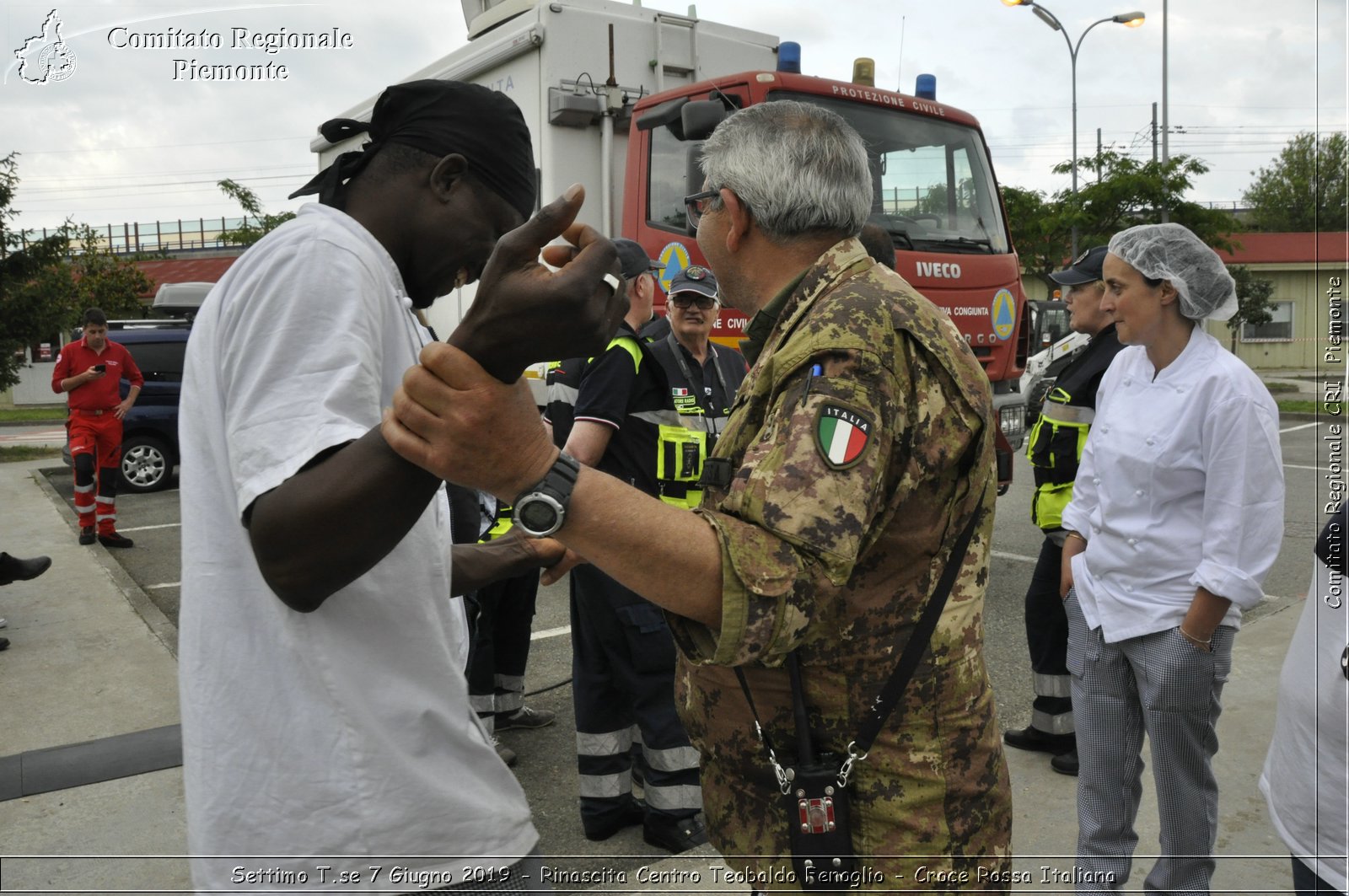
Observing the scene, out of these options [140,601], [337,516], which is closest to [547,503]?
[337,516]

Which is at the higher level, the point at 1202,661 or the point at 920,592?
the point at 920,592

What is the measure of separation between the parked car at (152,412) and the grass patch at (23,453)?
17.0 ft

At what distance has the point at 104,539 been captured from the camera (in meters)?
9.38

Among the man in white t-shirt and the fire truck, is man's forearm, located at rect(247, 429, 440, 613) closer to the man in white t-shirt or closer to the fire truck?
the man in white t-shirt

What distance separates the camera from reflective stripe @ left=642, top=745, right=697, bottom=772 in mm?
3680

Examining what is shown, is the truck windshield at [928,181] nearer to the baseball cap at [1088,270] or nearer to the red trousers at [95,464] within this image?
the baseball cap at [1088,270]

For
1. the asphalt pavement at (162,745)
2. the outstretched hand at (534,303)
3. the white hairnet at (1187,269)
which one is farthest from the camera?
the asphalt pavement at (162,745)

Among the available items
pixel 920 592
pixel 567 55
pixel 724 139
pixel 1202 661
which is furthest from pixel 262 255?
pixel 567 55

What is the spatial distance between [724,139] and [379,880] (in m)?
1.24

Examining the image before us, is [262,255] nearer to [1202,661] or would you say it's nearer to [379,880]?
[379,880]

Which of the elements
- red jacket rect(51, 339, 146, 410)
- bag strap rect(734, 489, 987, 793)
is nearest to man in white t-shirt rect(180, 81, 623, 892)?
bag strap rect(734, 489, 987, 793)

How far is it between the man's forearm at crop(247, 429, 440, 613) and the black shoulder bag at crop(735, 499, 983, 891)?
28.8 inches

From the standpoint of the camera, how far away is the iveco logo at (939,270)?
6707 millimetres

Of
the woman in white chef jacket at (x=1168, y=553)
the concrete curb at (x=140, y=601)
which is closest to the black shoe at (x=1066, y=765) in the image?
the woman in white chef jacket at (x=1168, y=553)
